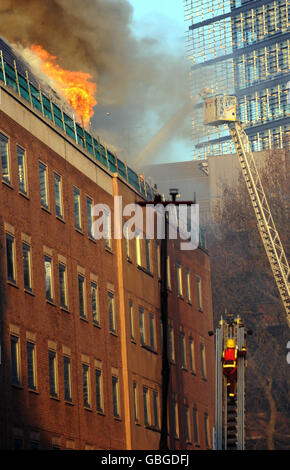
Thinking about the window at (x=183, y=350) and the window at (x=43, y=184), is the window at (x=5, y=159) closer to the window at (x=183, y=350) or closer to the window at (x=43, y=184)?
the window at (x=43, y=184)

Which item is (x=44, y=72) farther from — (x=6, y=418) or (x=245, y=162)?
(x=245, y=162)

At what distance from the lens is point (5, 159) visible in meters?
52.8

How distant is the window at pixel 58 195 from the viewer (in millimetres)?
58875

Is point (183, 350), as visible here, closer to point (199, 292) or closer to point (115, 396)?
point (199, 292)

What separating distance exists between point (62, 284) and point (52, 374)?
460 centimetres

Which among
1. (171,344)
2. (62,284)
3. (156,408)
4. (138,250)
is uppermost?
(138,250)

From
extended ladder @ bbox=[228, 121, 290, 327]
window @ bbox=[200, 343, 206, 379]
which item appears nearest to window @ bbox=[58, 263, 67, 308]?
window @ bbox=[200, 343, 206, 379]

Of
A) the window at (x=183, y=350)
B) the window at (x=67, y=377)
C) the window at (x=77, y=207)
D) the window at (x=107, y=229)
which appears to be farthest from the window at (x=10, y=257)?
the window at (x=183, y=350)

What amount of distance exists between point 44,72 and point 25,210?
2176 cm

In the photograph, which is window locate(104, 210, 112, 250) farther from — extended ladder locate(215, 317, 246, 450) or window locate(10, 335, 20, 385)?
extended ladder locate(215, 317, 246, 450)

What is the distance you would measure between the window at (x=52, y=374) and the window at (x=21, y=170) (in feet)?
22.8

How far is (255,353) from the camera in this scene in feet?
378

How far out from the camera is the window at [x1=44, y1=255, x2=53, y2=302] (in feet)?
185

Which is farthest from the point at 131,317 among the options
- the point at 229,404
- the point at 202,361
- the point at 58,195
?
the point at 229,404
